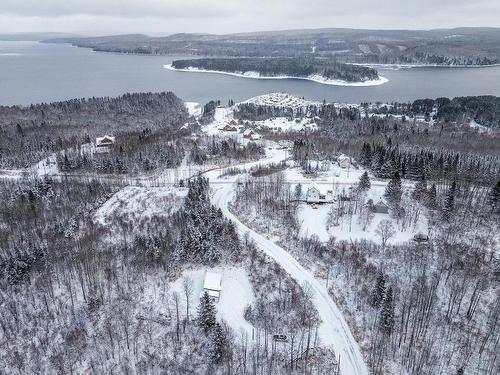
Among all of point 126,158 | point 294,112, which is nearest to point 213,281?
point 126,158

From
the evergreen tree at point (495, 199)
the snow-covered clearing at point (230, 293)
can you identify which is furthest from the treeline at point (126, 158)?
the evergreen tree at point (495, 199)

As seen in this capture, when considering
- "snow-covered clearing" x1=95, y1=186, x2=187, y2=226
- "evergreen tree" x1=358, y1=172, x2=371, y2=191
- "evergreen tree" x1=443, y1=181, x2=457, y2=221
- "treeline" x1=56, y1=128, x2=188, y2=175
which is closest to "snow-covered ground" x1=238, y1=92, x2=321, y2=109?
"treeline" x1=56, y1=128, x2=188, y2=175

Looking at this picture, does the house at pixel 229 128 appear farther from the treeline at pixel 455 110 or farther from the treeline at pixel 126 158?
the treeline at pixel 455 110

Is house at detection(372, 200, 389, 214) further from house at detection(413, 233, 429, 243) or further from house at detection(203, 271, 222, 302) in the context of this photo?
house at detection(203, 271, 222, 302)

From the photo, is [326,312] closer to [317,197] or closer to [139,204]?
[317,197]

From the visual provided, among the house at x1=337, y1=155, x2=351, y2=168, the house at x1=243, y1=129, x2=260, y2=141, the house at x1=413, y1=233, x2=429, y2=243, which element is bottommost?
the house at x1=413, y1=233, x2=429, y2=243
